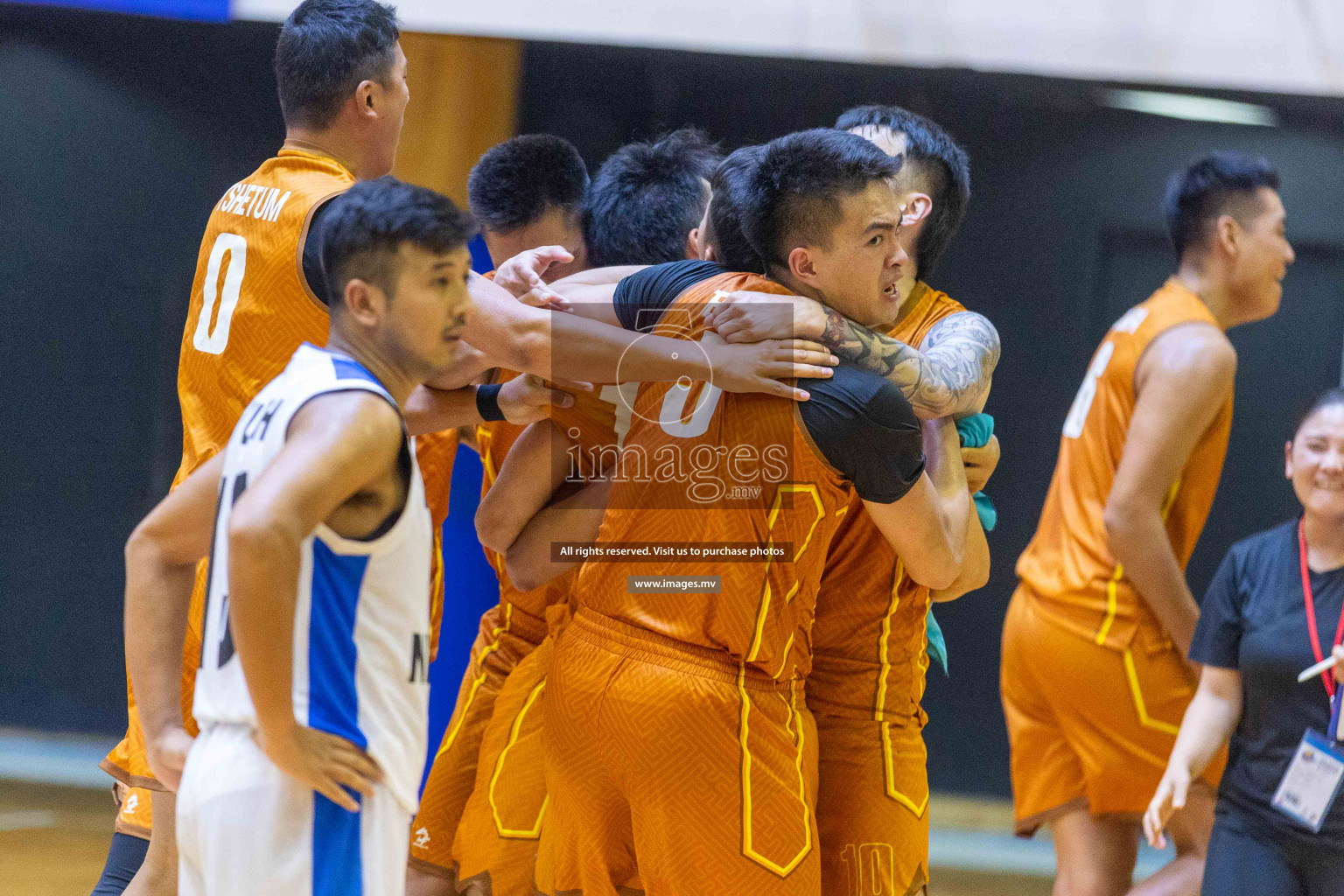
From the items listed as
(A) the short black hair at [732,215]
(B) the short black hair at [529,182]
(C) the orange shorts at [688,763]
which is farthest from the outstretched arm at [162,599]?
(B) the short black hair at [529,182]

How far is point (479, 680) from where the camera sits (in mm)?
2910

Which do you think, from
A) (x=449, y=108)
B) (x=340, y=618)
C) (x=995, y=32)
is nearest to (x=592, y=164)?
(x=449, y=108)

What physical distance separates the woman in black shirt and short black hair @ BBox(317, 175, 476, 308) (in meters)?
2.25

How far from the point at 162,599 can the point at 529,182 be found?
144cm

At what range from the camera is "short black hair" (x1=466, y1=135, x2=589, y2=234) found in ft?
9.61

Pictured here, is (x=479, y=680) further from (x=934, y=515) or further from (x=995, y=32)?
(x=995, y=32)

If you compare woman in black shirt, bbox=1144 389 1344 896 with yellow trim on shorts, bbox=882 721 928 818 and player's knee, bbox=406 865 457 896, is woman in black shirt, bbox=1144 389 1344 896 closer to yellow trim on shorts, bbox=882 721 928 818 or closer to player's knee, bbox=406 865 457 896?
yellow trim on shorts, bbox=882 721 928 818

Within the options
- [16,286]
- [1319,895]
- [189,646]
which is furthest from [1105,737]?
[16,286]

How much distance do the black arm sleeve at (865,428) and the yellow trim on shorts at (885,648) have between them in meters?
0.39

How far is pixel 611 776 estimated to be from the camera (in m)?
2.05

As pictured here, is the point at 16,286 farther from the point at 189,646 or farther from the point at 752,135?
the point at 189,646

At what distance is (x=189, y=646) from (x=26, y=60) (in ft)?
17.1

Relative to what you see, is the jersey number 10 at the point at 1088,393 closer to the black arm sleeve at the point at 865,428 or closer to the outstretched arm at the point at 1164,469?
the outstretched arm at the point at 1164,469

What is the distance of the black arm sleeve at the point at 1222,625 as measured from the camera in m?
3.23
